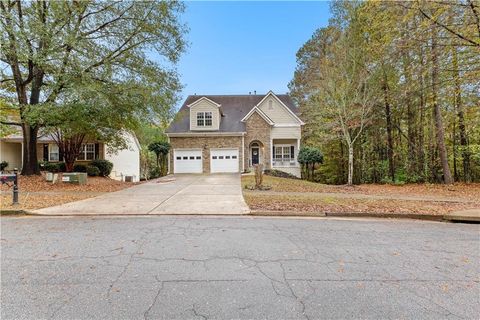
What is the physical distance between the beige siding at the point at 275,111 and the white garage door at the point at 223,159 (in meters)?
4.77

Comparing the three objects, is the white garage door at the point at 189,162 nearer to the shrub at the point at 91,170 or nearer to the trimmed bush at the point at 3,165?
the shrub at the point at 91,170

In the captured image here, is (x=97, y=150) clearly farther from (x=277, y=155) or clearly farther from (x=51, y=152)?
(x=277, y=155)

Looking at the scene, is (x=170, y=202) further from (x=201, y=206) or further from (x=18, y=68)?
(x=18, y=68)

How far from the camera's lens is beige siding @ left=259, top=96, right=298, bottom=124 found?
22.8 metres

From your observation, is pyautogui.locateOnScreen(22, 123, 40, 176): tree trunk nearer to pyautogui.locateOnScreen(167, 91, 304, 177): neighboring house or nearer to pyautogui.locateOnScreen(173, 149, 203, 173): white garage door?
pyautogui.locateOnScreen(167, 91, 304, 177): neighboring house

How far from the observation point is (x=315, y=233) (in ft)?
17.3

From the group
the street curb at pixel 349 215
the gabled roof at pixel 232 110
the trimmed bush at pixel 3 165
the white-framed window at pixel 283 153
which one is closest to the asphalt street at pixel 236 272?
the street curb at pixel 349 215

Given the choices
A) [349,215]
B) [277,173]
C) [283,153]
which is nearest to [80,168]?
[277,173]

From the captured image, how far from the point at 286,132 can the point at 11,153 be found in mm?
24062

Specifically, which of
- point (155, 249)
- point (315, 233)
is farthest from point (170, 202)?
point (315, 233)

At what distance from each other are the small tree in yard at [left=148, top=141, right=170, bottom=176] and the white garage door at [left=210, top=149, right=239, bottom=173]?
3.83 meters

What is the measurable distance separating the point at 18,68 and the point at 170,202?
41.2 ft

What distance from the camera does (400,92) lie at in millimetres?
13750

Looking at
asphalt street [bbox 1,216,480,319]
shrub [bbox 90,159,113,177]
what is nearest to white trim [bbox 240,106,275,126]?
shrub [bbox 90,159,113,177]
